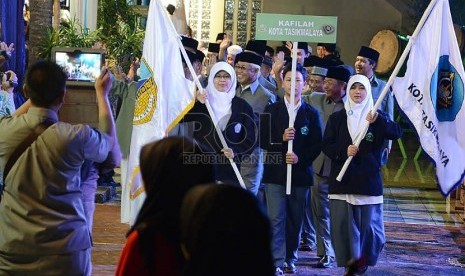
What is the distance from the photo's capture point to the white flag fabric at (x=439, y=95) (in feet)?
27.0

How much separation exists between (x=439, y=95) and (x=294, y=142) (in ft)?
4.65

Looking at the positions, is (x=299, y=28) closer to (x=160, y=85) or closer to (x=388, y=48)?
(x=160, y=85)

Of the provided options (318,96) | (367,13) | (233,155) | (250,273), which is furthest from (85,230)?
(367,13)

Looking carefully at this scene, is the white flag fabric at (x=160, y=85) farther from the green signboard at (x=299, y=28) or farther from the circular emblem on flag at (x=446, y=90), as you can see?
the circular emblem on flag at (x=446, y=90)

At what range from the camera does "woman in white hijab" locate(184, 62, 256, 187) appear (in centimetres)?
887

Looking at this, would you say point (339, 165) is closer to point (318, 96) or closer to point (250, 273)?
point (318, 96)

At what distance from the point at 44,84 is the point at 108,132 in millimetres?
412

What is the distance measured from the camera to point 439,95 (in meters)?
8.35

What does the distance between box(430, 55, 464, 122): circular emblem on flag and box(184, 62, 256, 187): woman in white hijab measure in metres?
1.75

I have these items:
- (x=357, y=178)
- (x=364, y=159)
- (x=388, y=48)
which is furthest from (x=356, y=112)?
(x=388, y=48)

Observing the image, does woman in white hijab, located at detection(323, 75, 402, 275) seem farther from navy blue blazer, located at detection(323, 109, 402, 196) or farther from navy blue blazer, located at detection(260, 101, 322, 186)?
navy blue blazer, located at detection(260, 101, 322, 186)

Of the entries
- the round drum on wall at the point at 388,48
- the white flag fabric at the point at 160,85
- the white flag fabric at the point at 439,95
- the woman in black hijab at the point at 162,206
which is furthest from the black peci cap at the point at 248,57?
the round drum on wall at the point at 388,48

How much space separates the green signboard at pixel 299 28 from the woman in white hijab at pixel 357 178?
1.87 feet

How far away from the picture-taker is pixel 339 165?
336 inches
